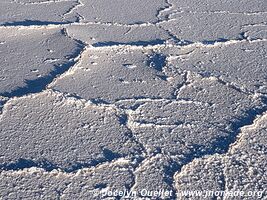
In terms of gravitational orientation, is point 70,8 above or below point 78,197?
above

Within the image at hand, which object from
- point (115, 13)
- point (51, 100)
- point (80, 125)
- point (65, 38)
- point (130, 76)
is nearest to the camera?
point (80, 125)

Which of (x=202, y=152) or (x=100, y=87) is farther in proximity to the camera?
(x=100, y=87)

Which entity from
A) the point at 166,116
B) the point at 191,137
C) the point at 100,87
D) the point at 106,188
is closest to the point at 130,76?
the point at 100,87

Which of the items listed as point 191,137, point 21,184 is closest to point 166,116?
point 191,137

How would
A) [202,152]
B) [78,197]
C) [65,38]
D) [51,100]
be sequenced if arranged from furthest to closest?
[65,38] → [51,100] → [202,152] → [78,197]

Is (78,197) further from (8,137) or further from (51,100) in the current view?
(51,100)

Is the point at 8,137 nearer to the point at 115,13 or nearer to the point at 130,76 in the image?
the point at 130,76

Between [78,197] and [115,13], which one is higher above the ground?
[115,13]
